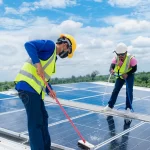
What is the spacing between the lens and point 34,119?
4461mm

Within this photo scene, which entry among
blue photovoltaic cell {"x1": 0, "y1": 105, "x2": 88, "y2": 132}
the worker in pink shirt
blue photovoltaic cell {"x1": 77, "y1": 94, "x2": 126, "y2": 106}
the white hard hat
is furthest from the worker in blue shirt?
blue photovoltaic cell {"x1": 77, "y1": 94, "x2": 126, "y2": 106}

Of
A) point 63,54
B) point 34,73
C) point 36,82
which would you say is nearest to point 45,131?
point 36,82

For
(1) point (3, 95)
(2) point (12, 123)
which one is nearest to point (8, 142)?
(2) point (12, 123)

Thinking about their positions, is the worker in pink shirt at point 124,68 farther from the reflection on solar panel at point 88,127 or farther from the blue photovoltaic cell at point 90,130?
the blue photovoltaic cell at point 90,130

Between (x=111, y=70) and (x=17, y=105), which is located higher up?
(x=111, y=70)

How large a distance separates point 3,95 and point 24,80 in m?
6.53

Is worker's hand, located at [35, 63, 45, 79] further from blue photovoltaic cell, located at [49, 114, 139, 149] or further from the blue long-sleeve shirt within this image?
blue photovoltaic cell, located at [49, 114, 139, 149]

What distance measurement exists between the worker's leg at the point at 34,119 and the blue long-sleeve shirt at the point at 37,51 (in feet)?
0.37

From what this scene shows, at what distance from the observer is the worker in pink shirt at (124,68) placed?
7.47 m

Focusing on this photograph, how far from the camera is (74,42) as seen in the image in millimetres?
4723

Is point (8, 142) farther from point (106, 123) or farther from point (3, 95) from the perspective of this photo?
point (3, 95)

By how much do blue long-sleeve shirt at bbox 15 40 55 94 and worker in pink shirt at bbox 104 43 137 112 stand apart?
3.36m

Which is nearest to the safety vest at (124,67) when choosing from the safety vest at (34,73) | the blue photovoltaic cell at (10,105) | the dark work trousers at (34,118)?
the blue photovoltaic cell at (10,105)

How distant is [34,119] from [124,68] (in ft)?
12.9
